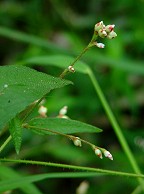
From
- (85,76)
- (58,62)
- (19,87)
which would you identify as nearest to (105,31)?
(19,87)

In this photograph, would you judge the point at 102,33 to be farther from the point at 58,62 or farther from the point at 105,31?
the point at 58,62

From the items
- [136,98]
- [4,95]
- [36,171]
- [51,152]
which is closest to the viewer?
[4,95]

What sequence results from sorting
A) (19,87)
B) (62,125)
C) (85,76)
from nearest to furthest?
(19,87) < (62,125) < (85,76)

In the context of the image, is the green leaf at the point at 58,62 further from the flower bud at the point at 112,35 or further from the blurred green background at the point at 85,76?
the flower bud at the point at 112,35

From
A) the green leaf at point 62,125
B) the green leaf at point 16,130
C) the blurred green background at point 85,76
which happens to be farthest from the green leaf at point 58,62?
the green leaf at point 16,130

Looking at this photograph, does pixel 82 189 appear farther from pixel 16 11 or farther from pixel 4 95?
pixel 16 11

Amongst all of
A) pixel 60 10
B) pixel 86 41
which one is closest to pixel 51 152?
pixel 86 41
